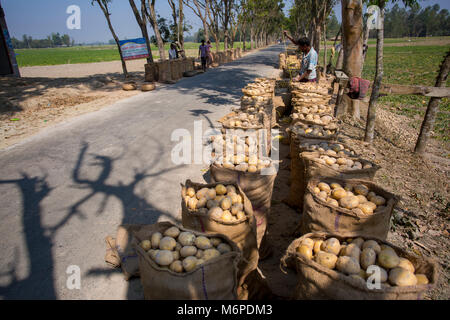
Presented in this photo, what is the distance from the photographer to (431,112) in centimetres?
522

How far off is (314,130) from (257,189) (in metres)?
1.96

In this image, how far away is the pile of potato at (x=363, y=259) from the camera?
172cm

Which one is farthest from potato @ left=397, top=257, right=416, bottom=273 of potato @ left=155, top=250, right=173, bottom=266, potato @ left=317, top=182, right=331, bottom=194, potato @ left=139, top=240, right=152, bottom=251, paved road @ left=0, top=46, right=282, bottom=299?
paved road @ left=0, top=46, right=282, bottom=299

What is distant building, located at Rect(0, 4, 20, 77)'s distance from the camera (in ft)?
44.7

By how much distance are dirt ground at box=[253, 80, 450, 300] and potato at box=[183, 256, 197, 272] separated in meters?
0.78

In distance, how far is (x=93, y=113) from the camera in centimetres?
926

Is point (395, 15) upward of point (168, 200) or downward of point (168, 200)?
upward

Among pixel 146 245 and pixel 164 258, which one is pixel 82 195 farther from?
pixel 164 258

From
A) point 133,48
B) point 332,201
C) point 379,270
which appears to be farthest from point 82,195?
point 133,48

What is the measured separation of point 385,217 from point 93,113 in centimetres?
962

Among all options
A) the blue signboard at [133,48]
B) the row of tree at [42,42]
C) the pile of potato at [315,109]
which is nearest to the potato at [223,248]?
the pile of potato at [315,109]
